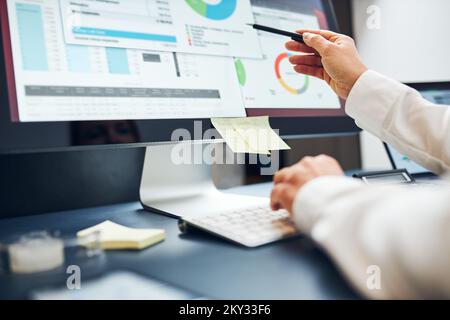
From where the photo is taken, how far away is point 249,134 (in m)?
0.63

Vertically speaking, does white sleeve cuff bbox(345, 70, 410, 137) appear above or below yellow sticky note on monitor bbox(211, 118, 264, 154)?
above

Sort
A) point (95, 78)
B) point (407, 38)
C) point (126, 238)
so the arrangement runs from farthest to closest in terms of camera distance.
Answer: point (407, 38) → point (95, 78) → point (126, 238)

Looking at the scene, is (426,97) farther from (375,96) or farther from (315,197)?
(315,197)

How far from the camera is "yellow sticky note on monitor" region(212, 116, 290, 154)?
0.60 meters

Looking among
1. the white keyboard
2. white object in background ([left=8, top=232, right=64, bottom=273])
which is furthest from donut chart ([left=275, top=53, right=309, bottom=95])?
white object in background ([left=8, top=232, right=64, bottom=273])

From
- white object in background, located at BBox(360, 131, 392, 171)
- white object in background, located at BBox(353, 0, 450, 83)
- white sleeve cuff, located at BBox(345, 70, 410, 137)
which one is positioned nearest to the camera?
white sleeve cuff, located at BBox(345, 70, 410, 137)

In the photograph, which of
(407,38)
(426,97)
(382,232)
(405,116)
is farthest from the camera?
(407,38)

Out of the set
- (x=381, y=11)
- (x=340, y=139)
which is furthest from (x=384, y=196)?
(x=381, y=11)

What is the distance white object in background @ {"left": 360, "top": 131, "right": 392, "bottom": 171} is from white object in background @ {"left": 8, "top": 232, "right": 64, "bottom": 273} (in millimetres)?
1046

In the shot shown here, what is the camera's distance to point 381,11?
1.26 metres

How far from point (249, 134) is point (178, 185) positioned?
5.9 inches

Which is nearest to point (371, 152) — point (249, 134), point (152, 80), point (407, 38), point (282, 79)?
point (407, 38)

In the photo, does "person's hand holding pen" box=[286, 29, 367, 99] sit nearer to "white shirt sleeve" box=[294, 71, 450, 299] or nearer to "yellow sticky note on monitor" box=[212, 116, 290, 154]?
"yellow sticky note on monitor" box=[212, 116, 290, 154]
